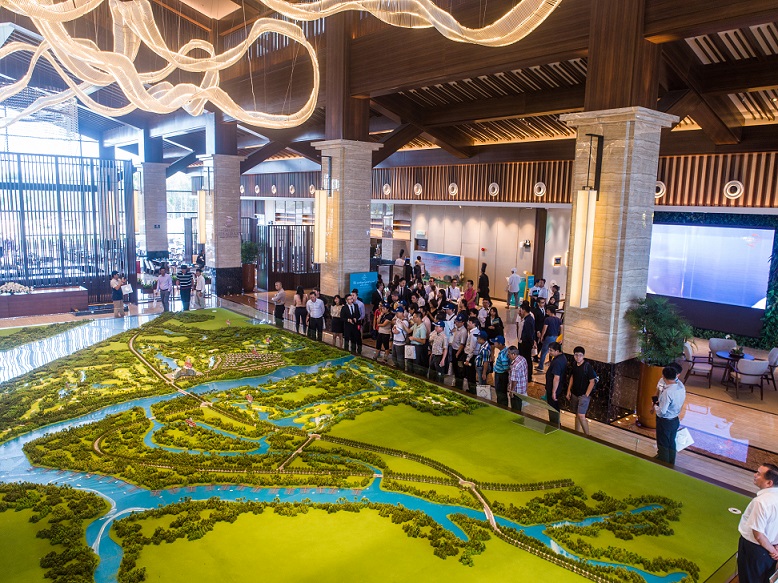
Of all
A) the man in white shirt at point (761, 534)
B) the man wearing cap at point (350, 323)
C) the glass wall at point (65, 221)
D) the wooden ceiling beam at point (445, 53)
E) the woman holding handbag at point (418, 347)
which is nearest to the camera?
the man in white shirt at point (761, 534)

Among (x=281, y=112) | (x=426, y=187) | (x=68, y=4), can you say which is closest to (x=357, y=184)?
(x=281, y=112)

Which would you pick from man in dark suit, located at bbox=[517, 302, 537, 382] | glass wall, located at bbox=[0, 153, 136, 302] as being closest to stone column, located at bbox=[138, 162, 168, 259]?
glass wall, located at bbox=[0, 153, 136, 302]

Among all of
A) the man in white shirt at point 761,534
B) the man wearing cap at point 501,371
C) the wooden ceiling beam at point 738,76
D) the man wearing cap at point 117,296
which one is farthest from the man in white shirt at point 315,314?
the man in white shirt at point 761,534

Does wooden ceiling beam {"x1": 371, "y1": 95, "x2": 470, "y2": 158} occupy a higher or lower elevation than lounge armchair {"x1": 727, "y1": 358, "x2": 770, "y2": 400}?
higher

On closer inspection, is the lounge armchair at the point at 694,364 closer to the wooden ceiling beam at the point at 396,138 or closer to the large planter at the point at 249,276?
the wooden ceiling beam at the point at 396,138

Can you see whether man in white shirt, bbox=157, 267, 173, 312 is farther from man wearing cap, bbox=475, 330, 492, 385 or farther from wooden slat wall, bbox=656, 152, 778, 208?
wooden slat wall, bbox=656, 152, 778, 208
